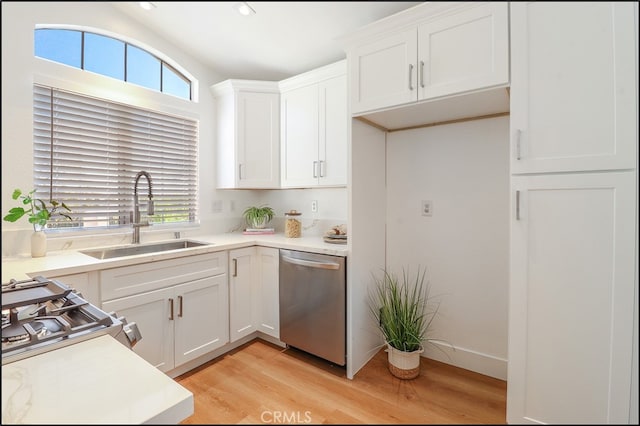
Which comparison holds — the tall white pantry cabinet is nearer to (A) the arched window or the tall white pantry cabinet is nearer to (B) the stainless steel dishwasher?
(A) the arched window

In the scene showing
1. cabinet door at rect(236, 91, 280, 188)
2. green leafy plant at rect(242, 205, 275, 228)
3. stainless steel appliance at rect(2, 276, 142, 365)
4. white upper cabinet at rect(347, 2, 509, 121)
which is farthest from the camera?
green leafy plant at rect(242, 205, 275, 228)

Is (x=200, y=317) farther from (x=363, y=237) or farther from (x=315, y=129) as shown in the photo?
(x=315, y=129)

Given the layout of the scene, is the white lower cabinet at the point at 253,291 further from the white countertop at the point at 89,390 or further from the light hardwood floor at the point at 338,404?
the light hardwood floor at the point at 338,404

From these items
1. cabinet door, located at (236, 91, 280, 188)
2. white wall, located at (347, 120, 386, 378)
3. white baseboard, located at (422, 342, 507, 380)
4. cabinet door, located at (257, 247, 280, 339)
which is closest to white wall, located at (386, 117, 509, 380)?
white baseboard, located at (422, 342, 507, 380)

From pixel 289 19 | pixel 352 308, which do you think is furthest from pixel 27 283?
pixel 352 308

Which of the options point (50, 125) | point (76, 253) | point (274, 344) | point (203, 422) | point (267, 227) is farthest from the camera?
point (267, 227)

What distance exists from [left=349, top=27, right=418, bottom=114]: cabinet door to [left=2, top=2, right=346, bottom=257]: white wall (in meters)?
0.73

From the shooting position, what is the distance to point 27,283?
103 centimetres

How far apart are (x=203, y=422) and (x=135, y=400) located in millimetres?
165

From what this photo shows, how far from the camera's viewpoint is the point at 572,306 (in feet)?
1.31

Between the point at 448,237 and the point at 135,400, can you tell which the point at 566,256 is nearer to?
the point at 135,400

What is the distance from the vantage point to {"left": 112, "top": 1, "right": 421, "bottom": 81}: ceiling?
0.36 m

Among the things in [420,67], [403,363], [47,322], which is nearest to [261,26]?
[47,322]

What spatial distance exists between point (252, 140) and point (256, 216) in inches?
26.0
